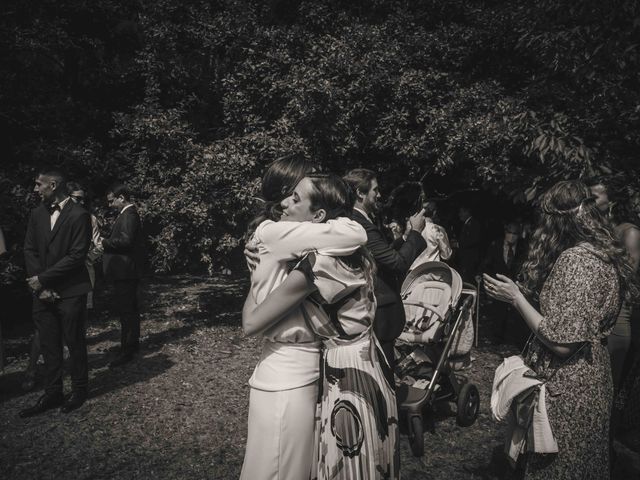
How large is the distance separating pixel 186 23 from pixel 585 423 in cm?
863

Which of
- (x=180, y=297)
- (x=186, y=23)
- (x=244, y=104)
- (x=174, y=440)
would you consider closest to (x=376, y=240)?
(x=174, y=440)

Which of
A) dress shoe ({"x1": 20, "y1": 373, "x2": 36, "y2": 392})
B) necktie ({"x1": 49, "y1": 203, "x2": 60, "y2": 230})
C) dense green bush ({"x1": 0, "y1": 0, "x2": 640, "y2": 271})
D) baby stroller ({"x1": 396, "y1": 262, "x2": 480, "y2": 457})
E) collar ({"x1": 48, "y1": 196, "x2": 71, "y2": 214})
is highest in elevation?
dense green bush ({"x1": 0, "y1": 0, "x2": 640, "y2": 271})

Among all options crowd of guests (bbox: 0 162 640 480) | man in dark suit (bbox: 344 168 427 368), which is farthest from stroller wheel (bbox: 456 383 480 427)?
crowd of guests (bbox: 0 162 640 480)

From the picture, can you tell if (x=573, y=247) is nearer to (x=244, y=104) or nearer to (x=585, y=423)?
(x=585, y=423)

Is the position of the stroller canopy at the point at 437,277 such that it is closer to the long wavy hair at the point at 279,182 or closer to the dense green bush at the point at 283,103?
the dense green bush at the point at 283,103

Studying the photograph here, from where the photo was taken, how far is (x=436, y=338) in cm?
470

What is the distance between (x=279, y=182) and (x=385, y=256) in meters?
1.40

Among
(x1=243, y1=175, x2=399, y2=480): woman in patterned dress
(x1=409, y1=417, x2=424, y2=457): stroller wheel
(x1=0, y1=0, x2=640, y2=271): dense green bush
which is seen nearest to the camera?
(x1=243, y1=175, x2=399, y2=480): woman in patterned dress

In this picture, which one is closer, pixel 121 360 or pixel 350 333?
pixel 350 333

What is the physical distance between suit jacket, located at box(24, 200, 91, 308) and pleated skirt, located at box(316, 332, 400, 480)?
3.45 meters

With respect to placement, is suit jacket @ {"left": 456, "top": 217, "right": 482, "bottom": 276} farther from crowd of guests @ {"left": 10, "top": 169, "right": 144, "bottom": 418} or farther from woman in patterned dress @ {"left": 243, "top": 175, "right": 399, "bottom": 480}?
woman in patterned dress @ {"left": 243, "top": 175, "right": 399, "bottom": 480}

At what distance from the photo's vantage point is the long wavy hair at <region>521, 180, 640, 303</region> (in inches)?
97.5

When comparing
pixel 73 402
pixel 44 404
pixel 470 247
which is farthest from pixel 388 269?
pixel 470 247

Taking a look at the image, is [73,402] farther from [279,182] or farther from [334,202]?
[334,202]
